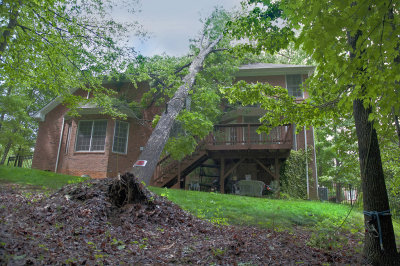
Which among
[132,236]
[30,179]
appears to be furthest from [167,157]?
[132,236]

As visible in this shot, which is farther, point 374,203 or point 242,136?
point 242,136

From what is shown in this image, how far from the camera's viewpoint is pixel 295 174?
49.2 feet

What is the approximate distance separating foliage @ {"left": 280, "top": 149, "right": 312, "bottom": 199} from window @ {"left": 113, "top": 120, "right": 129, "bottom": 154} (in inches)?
358

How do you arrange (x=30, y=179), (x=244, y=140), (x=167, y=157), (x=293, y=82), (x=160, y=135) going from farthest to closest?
(x=293, y=82) → (x=167, y=157) → (x=244, y=140) → (x=160, y=135) → (x=30, y=179)

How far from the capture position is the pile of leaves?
3.45 meters

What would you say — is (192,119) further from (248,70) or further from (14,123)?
(14,123)

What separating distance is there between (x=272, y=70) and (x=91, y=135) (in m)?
11.3

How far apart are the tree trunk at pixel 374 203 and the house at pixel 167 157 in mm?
9027

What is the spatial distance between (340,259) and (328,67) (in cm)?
306

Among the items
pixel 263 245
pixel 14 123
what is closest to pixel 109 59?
pixel 263 245

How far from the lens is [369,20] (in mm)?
2920

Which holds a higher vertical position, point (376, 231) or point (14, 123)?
point (14, 123)

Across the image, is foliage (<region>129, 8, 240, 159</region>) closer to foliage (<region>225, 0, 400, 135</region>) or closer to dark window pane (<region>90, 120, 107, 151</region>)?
dark window pane (<region>90, 120, 107, 151</region>)

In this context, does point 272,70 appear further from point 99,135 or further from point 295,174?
point 99,135
